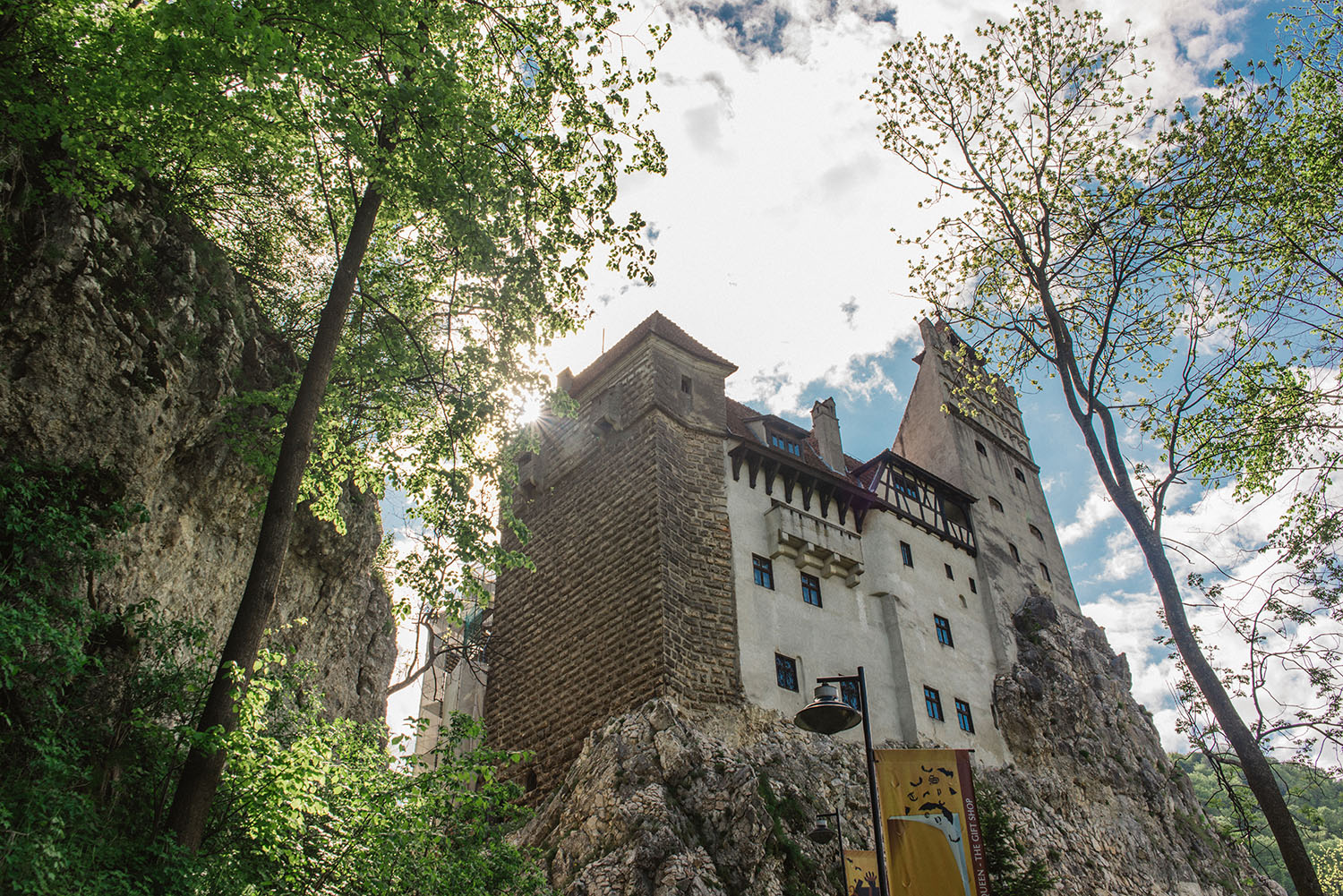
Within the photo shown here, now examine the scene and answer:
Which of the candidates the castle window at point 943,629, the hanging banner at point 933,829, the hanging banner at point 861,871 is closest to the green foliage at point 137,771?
the hanging banner at point 933,829

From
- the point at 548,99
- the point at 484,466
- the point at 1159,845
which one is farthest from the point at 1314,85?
the point at 1159,845

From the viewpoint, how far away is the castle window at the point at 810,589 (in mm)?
23188

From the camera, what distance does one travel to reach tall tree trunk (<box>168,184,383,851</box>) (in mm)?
7590

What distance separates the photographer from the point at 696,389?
24.7 m

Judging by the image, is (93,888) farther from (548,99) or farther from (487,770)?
(548,99)

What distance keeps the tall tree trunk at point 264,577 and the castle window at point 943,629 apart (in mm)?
20873

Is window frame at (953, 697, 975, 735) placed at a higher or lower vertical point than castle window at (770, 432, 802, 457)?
lower

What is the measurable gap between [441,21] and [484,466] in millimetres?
5922

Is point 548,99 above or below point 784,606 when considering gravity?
above

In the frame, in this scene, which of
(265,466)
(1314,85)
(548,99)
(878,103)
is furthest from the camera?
(878,103)

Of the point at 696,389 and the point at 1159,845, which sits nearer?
the point at 696,389

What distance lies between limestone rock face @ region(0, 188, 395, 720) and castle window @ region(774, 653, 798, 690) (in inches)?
409

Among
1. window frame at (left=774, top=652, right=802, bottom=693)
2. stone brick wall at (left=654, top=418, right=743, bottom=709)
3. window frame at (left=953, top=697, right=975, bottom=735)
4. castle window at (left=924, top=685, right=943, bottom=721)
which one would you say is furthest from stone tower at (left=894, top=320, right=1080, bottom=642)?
stone brick wall at (left=654, top=418, right=743, bottom=709)

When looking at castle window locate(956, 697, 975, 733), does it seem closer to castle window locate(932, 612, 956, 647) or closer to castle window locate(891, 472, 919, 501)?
castle window locate(932, 612, 956, 647)
